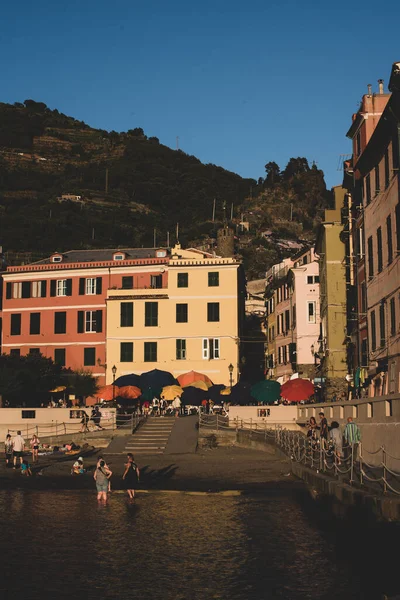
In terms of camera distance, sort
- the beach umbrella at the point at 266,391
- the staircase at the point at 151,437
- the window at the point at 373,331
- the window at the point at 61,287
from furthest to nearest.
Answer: the window at the point at 61,287 < the beach umbrella at the point at 266,391 < the staircase at the point at 151,437 < the window at the point at 373,331

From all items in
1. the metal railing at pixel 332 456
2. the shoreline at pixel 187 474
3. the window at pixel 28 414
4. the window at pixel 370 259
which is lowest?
the shoreline at pixel 187 474

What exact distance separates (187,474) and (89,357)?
34.0 meters

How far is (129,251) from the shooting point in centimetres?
7988

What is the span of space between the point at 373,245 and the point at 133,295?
3186 cm

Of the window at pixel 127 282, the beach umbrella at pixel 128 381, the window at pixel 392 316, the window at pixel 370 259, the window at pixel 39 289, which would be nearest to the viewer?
the window at pixel 392 316

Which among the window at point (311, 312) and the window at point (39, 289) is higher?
the window at point (39, 289)

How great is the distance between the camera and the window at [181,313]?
6794cm

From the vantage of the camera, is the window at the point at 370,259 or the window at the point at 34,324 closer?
the window at the point at 370,259

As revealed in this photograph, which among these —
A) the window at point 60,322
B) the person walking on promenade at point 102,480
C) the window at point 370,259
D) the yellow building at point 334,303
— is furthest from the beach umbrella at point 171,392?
the person walking on promenade at point 102,480

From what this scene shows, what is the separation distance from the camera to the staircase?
45875mm

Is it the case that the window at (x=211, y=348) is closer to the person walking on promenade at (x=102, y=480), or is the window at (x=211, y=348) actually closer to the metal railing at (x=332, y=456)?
the metal railing at (x=332, y=456)

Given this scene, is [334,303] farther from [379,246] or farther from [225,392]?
[379,246]

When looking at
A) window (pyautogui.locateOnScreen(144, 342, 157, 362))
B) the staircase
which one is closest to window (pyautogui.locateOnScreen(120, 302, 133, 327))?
window (pyautogui.locateOnScreen(144, 342, 157, 362))

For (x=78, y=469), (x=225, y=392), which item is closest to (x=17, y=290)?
(x=225, y=392)
